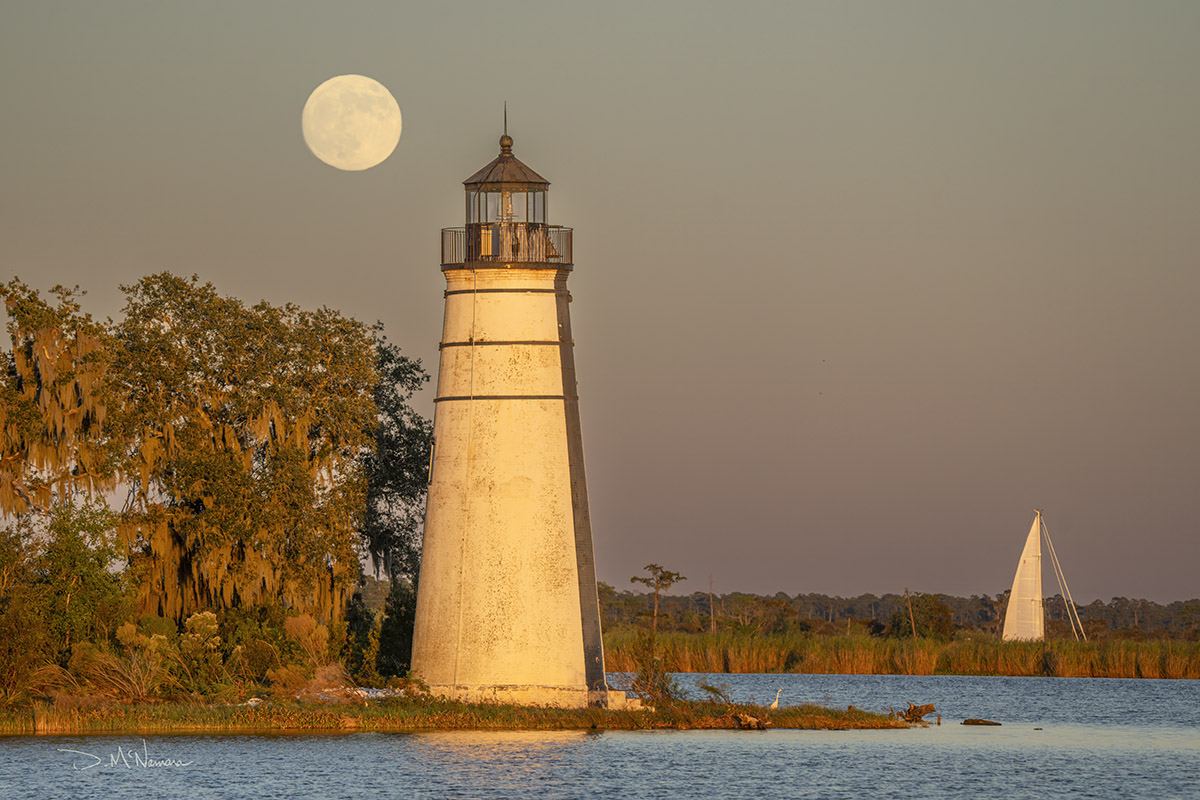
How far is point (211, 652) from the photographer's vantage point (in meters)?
34.4

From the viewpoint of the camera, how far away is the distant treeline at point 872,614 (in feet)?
274

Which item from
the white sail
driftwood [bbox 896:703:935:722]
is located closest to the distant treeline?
the white sail

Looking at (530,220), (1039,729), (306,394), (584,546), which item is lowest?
(1039,729)

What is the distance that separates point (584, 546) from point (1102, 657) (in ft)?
111

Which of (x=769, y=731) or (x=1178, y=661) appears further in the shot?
(x=1178, y=661)

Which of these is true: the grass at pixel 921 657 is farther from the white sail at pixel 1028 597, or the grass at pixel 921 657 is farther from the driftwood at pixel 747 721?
the driftwood at pixel 747 721

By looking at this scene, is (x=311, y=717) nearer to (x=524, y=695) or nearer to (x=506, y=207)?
(x=524, y=695)

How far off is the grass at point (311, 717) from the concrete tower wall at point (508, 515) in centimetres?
48

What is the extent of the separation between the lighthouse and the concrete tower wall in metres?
0.02

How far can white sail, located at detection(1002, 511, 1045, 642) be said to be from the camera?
74438mm

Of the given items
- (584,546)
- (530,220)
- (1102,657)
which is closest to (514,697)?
(584,546)

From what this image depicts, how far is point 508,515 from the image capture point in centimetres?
3188

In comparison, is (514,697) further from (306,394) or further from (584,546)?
(306,394)

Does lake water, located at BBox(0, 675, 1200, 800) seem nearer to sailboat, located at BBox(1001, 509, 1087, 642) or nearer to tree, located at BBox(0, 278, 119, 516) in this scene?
tree, located at BBox(0, 278, 119, 516)
